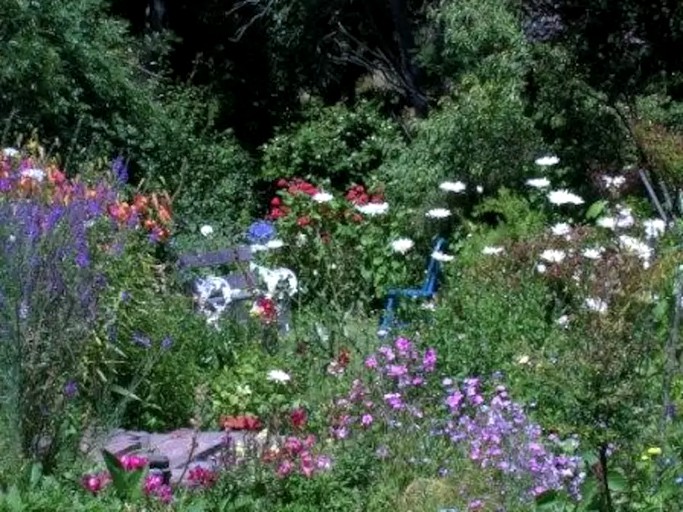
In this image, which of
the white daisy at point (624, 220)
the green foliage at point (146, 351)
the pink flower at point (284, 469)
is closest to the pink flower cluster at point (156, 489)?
the pink flower at point (284, 469)

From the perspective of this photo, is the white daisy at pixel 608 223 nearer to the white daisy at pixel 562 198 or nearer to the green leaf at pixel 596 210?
the green leaf at pixel 596 210

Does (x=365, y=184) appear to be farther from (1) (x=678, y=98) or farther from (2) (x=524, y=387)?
(2) (x=524, y=387)

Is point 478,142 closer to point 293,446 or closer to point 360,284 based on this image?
point 360,284

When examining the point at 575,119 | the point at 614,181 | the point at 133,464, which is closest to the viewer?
→ the point at 133,464

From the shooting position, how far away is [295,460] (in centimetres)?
497

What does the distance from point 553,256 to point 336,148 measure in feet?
26.8

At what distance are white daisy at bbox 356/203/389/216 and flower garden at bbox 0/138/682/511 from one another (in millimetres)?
435

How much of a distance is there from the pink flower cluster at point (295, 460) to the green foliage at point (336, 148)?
1079 centimetres

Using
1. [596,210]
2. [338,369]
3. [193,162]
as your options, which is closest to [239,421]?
[338,369]

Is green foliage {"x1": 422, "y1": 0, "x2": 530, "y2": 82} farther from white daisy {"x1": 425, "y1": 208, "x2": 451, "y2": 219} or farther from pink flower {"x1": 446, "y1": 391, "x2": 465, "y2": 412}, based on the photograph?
pink flower {"x1": 446, "y1": 391, "x2": 465, "y2": 412}

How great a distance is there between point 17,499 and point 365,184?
1138 centimetres

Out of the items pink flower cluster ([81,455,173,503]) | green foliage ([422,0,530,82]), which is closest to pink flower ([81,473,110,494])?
pink flower cluster ([81,455,173,503])

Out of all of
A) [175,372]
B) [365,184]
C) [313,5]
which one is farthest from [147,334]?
[313,5]

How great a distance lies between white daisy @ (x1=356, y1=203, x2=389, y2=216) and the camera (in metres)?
10.1
